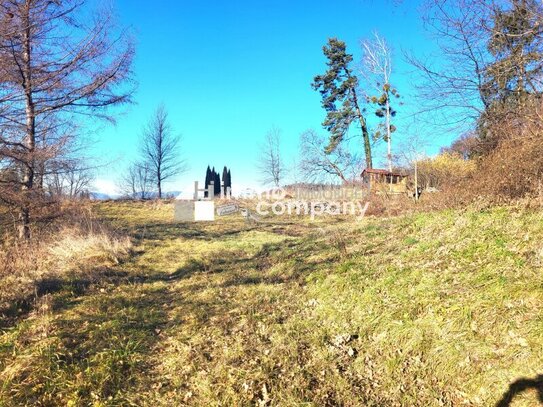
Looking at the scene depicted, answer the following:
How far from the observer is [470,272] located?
3.84m

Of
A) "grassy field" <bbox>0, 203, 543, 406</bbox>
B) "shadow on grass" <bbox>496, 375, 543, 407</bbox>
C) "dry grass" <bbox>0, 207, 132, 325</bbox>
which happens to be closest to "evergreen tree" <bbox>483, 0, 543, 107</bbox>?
"grassy field" <bbox>0, 203, 543, 406</bbox>

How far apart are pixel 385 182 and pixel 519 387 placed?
15.0 meters

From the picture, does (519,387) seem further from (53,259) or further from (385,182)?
(385,182)

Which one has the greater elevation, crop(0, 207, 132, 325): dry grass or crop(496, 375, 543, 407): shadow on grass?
crop(0, 207, 132, 325): dry grass

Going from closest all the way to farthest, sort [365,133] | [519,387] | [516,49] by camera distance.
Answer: [519,387] < [516,49] < [365,133]

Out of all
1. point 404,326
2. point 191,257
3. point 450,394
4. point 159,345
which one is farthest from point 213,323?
point 191,257

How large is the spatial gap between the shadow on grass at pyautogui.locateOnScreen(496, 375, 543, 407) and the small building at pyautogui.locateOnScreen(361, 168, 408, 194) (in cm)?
1235

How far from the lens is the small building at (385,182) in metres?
15.3

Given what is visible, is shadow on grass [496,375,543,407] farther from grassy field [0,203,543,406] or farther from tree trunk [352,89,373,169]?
tree trunk [352,89,373,169]

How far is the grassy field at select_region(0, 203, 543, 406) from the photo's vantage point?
280 centimetres

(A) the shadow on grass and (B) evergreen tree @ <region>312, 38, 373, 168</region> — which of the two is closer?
(A) the shadow on grass

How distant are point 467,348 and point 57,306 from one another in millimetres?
4848

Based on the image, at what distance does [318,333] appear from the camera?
12.3 ft

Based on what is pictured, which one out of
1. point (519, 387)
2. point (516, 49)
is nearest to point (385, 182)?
point (516, 49)
